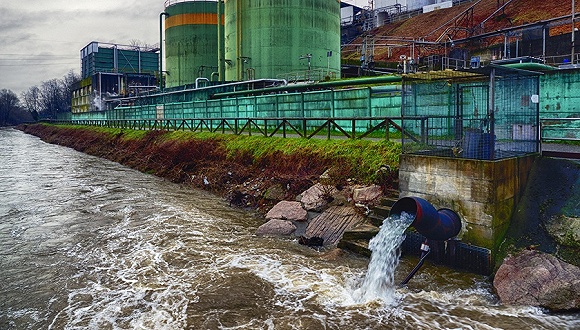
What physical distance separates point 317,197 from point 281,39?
1163 inches

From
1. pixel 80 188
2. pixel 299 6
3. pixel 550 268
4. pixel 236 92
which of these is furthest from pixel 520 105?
pixel 299 6

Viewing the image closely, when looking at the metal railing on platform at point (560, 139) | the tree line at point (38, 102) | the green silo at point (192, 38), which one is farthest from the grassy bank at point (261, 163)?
the tree line at point (38, 102)

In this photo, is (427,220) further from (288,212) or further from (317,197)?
(288,212)

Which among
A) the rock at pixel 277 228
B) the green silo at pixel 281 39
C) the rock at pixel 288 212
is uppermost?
the green silo at pixel 281 39

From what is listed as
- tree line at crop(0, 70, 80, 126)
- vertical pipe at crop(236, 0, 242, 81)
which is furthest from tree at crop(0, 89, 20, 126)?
vertical pipe at crop(236, 0, 242, 81)

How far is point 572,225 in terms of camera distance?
348 inches

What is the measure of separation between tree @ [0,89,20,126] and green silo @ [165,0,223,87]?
102 metres

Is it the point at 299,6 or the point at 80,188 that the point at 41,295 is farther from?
the point at 299,6

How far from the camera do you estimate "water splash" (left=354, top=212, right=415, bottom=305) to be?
27.4 ft

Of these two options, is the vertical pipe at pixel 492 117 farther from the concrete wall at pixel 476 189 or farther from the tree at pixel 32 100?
the tree at pixel 32 100

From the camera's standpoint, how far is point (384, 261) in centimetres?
932

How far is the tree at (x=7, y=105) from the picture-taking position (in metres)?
134

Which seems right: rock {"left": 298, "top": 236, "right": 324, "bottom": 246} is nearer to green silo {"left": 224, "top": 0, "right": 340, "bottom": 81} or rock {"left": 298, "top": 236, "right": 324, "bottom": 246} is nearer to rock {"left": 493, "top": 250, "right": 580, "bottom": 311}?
rock {"left": 493, "top": 250, "right": 580, "bottom": 311}

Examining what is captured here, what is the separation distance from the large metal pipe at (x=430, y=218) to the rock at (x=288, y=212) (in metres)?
4.05
